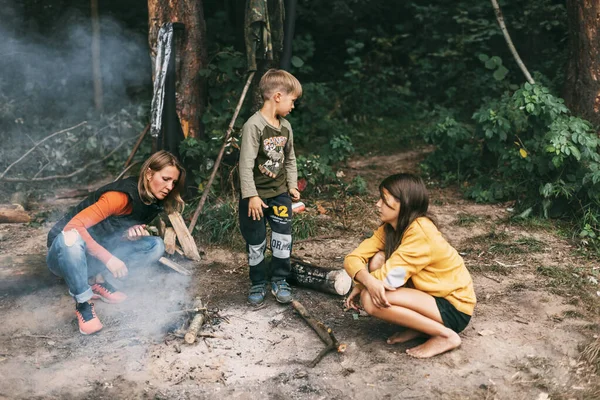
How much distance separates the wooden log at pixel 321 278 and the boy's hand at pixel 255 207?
2.28ft

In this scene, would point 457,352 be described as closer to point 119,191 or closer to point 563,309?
point 563,309

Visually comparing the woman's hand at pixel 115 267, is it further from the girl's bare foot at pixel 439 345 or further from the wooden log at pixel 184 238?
the girl's bare foot at pixel 439 345

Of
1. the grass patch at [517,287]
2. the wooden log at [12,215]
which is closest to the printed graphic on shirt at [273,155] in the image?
the grass patch at [517,287]

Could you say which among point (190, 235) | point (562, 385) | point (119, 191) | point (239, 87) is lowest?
point (562, 385)

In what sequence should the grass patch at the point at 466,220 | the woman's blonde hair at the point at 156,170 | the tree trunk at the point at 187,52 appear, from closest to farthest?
the woman's blonde hair at the point at 156,170, the grass patch at the point at 466,220, the tree trunk at the point at 187,52

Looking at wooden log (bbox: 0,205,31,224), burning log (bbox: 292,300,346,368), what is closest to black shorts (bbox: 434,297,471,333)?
burning log (bbox: 292,300,346,368)

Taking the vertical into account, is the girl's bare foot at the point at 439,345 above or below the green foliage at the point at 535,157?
below

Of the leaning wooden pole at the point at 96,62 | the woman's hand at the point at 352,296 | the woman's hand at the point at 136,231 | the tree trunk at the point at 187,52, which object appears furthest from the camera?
the leaning wooden pole at the point at 96,62

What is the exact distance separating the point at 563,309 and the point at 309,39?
19.3ft

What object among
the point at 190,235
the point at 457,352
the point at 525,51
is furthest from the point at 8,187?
the point at 525,51

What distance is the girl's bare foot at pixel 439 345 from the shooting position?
3479 millimetres

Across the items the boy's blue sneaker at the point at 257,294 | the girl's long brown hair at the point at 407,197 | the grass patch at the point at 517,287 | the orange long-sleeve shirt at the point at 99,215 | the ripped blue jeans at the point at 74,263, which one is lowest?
the grass patch at the point at 517,287

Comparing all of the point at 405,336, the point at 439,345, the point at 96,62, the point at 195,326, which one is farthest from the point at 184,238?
the point at 96,62

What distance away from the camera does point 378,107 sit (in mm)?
9773
